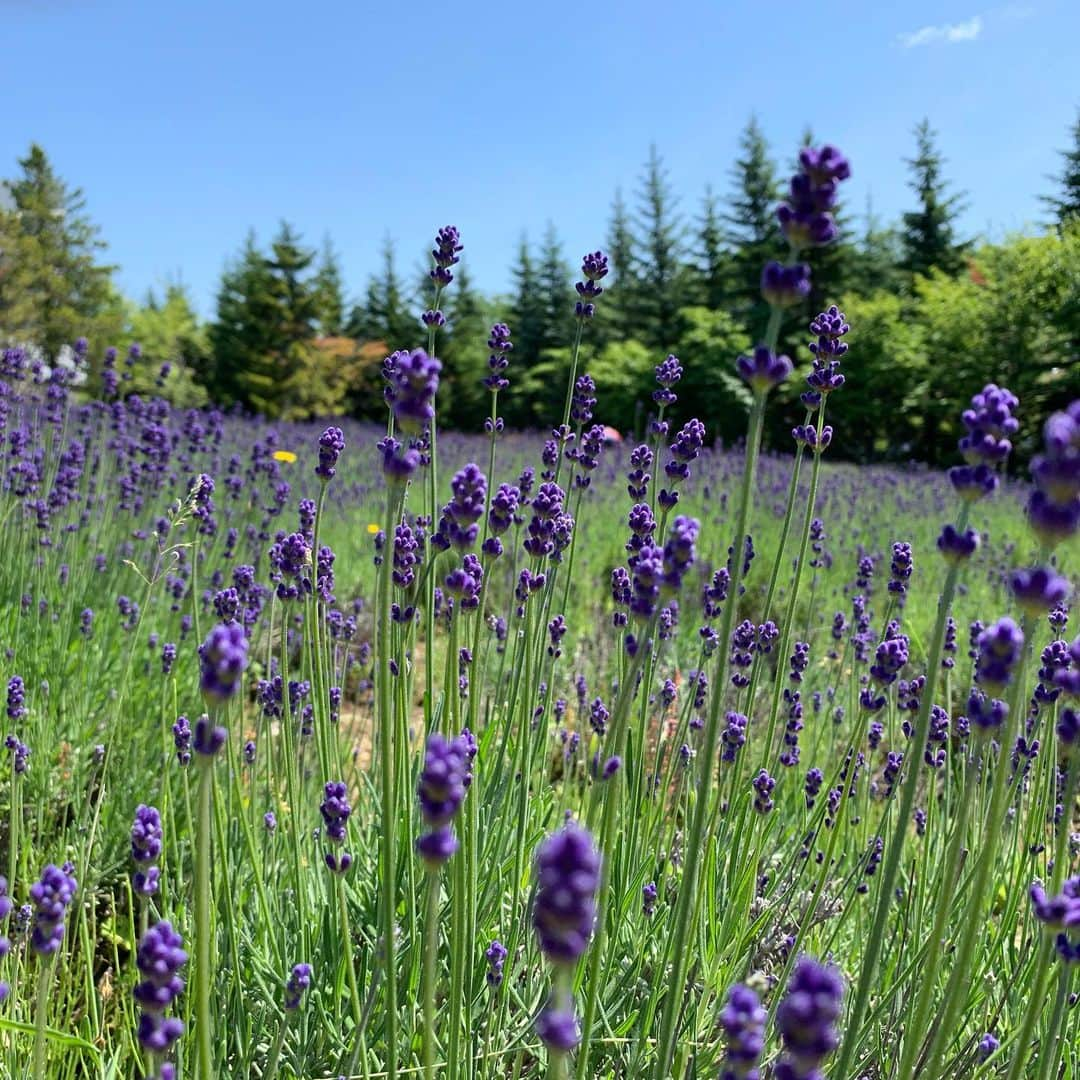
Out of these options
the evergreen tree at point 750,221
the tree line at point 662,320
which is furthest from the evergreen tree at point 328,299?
Answer: the evergreen tree at point 750,221

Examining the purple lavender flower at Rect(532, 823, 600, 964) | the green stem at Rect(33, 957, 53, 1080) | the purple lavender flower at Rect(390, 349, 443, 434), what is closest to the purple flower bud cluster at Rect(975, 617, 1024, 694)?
the purple lavender flower at Rect(532, 823, 600, 964)

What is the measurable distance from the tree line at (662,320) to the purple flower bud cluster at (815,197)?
2056cm

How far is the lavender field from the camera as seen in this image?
3.87 ft

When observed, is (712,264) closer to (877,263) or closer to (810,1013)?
(877,263)

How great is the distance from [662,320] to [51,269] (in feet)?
62.2

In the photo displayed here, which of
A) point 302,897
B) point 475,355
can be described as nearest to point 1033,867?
point 302,897

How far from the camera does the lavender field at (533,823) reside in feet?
3.87

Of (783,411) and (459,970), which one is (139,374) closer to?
(783,411)

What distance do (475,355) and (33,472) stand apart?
108 ft

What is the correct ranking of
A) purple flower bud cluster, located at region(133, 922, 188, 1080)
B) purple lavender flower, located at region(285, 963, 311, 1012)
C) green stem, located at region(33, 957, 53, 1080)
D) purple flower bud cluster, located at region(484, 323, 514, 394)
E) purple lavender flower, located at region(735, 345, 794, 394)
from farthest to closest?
1. purple flower bud cluster, located at region(484, 323, 514, 394)
2. purple lavender flower, located at region(285, 963, 311, 1012)
3. green stem, located at region(33, 957, 53, 1080)
4. purple lavender flower, located at region(735, 345, 794, 394)
5. purple flower bud cluster, located at region(133, 922, 188, 1080)

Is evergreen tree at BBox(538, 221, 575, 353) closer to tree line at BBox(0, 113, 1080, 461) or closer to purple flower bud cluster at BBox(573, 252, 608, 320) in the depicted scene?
tree line at BBox(0, 113, 1080, 461)

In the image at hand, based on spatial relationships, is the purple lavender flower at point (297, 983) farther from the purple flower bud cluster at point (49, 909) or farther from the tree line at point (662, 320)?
the tree line at point (662, 320)

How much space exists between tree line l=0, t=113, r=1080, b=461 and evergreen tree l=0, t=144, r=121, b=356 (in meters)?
0.07

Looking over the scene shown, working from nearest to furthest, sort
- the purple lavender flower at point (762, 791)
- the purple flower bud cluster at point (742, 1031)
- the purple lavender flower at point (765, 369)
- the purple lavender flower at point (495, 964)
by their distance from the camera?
the purple flower bud cluster at point (742, 1031)
the purple lavender flower at point (765, 369)
the purple lavender flower at point (495, 964)
the purple lavender flower at point (762, 791)
